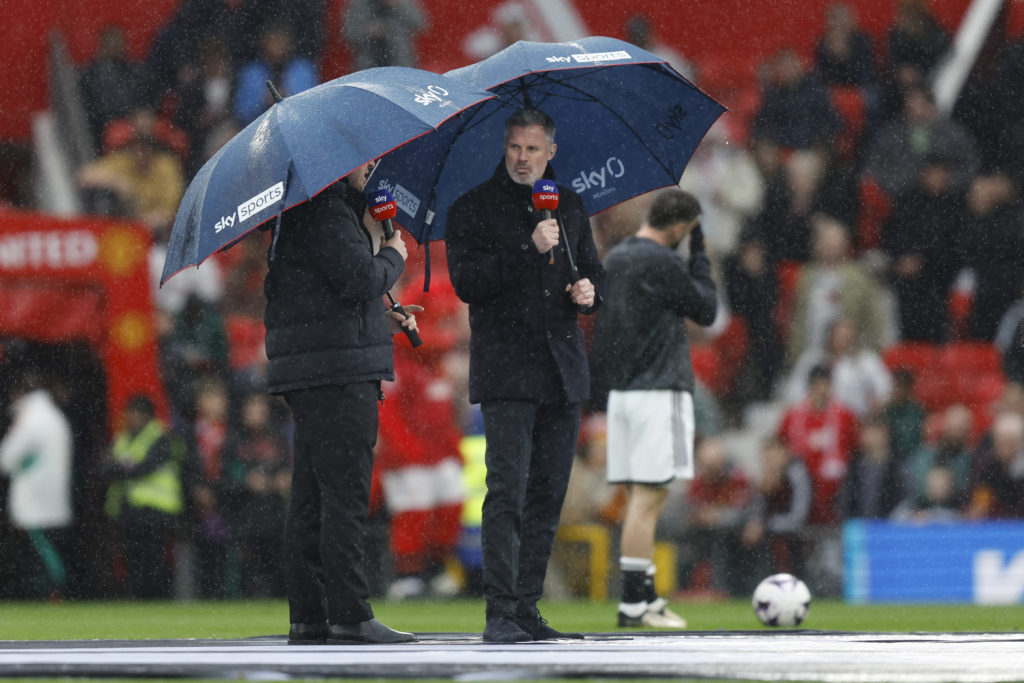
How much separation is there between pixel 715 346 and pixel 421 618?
5783mm

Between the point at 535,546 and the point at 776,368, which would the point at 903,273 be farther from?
the point at 535,546

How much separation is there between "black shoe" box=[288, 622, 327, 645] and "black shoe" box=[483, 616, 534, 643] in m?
0.68

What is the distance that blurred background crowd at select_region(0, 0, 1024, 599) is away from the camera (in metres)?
13.8

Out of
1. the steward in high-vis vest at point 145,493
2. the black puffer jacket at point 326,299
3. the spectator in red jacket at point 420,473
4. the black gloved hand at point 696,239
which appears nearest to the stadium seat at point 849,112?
the spectator in red jacket at point 420,473

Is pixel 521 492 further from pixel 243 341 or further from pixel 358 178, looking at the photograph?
pixel 243 341

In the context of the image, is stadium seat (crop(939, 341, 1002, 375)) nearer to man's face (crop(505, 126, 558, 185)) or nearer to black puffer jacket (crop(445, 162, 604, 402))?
black puffer jacket (crop(445, 162, 604, 402))

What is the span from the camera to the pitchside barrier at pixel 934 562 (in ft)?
41.0

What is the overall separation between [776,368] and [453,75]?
892 centimetres

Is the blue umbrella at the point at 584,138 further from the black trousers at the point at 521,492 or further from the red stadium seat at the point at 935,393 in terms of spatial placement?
the red stadium seat at the point at 935,393

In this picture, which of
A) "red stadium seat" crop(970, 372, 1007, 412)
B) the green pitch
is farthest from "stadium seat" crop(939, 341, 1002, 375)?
the green pitch

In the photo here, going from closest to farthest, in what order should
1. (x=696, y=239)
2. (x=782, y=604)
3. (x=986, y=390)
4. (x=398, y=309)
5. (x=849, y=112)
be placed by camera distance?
(x=398, y=309), (x=782, y=604), (x=696, y=239), (x=986, y=390), (x=849, y=112)

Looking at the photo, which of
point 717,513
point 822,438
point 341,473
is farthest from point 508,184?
point 822,438

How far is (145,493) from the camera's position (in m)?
14.1

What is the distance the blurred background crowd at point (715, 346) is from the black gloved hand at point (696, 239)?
4.45m
